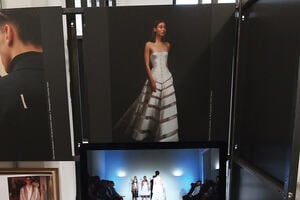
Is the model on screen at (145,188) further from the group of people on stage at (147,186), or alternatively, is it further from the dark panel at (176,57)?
the dark panel at (176,57)

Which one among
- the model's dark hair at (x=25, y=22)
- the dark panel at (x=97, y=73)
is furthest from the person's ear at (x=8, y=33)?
the dark panel at (x=97, y=73)

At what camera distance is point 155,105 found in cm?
115

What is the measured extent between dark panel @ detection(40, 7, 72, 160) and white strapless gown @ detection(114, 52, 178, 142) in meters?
0.26

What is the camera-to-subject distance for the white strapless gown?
1.13 metres

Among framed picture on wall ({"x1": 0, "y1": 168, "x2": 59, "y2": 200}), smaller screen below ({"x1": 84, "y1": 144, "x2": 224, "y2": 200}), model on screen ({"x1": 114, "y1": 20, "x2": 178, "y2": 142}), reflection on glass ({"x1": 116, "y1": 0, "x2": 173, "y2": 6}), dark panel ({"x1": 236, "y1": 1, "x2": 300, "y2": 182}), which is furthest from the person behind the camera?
reflection on glass ({"x1": 116, "y1": 0, "x2": 173, "y2": 6})

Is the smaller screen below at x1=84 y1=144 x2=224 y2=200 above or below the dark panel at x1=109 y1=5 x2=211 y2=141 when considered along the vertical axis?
below

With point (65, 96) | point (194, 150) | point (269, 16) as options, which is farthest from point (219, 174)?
point (65, 96)

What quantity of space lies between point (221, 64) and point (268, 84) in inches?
11.6

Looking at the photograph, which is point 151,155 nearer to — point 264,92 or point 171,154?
point 171,154

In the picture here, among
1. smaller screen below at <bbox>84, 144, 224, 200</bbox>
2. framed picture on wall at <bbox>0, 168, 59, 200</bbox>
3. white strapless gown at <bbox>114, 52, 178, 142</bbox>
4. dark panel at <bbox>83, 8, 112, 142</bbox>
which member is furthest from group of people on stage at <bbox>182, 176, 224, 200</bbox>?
framed picture on wall at <bbox>0, 168, 59, 200</bbox>

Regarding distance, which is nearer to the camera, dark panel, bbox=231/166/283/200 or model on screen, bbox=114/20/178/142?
dark panel, bbox=231/166/283/200

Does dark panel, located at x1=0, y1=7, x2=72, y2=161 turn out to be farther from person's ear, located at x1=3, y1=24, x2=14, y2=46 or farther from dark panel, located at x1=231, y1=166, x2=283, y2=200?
dark panel, located at x1=231, y1=166, x2=283, y2=200

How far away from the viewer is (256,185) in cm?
91

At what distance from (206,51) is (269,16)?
32 cm
